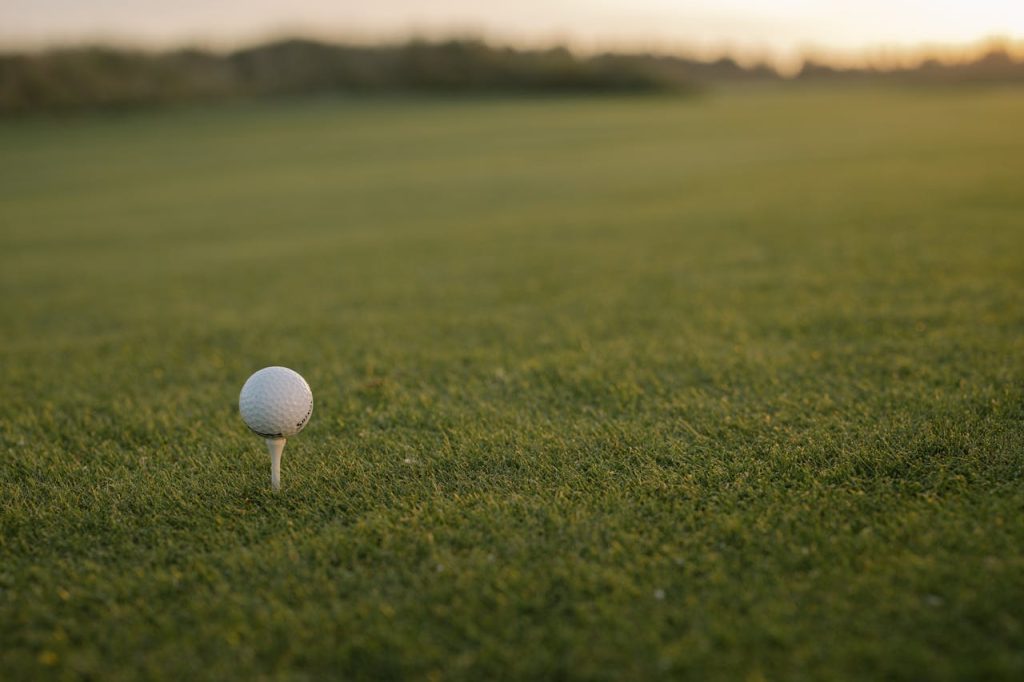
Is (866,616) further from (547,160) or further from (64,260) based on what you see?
(547,160)

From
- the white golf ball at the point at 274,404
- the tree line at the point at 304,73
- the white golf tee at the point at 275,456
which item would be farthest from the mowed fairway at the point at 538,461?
the tree line at the point at 304,73

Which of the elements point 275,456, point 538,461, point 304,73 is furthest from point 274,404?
point 304,73

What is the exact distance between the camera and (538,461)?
323 cm

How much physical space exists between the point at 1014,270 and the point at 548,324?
4263 millimetres

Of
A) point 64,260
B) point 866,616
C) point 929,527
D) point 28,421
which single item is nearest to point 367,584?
point 866,616

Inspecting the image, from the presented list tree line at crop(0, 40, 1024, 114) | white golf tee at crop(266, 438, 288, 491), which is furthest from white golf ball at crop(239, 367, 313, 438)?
tree line at crop(0, 40, 1024, 114)

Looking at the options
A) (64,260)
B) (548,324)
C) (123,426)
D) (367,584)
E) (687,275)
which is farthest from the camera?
(64,260)

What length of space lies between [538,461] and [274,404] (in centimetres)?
123

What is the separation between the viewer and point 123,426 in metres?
3.86

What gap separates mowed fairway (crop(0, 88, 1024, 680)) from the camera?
7.19ft

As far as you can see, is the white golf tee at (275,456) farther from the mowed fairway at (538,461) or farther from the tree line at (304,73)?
the tree line at (304,73)

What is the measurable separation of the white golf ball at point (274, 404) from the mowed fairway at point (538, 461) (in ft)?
1.36

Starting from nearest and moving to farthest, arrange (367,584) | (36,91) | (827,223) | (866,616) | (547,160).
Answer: (866,616) → (367,584) → (827,223) → (547,160) → (36,91)

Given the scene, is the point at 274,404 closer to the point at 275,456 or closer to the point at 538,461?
the point at 275,456
